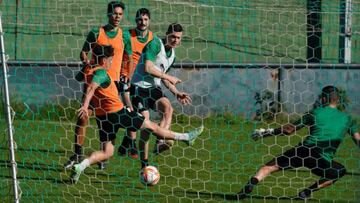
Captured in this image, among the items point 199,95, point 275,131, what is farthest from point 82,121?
point 199,95


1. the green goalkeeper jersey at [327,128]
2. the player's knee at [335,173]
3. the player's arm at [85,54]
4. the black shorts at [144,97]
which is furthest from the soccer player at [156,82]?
the player's knee at [335,173]

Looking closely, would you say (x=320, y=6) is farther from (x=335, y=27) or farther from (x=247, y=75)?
(x=247, y=75)

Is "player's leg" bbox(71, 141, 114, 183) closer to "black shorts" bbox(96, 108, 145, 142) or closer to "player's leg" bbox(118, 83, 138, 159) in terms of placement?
"black shorts" bbox(96, 108, 145, 142)

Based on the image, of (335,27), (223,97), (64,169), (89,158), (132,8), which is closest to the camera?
(89,158)

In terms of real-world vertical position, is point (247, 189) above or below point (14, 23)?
below

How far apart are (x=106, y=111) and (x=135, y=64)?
2.06 m

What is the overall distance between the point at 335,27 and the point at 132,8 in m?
3.40

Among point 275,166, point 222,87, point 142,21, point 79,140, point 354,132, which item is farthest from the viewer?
point 222,87

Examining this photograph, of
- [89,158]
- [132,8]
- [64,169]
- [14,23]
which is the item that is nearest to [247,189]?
[89,158]

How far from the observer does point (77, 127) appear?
9.62 meters

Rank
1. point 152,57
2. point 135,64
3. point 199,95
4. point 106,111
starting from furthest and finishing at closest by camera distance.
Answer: point 199,95
point 135,64
point 152,57
point 106,111

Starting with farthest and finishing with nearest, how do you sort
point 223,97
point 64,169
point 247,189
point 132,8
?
point 132,8 → point 223,97 → point 64,169 → point 247,189

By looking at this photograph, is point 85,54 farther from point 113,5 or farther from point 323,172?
point 323,172

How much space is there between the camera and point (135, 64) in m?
11.1
